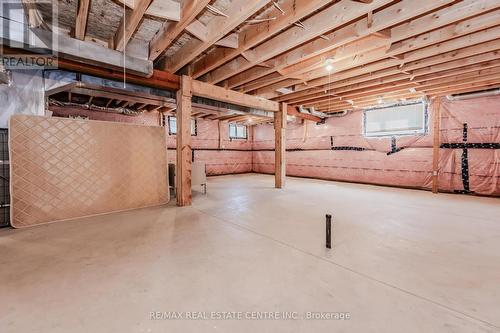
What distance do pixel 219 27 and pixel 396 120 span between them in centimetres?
589

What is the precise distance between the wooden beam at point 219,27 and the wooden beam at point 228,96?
621 millimetres

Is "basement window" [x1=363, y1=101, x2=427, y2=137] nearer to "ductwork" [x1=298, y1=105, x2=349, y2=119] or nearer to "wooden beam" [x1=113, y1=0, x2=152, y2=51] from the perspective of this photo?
"ductwork" [x1=298, y1=105, x2=349, y2=119]

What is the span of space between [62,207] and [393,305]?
13.1ft

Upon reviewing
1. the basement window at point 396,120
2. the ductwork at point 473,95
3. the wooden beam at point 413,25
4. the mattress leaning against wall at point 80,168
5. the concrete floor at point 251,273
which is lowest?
the concrete floor at point 251,273

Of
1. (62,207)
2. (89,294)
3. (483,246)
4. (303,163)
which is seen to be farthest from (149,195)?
(303,163)

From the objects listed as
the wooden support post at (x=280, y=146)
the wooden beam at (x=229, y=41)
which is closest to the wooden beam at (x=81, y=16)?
the wooden beam at (x=229, y=41)

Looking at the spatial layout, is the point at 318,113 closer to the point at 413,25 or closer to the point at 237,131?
the point at 237,131

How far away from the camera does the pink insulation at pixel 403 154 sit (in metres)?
4.98

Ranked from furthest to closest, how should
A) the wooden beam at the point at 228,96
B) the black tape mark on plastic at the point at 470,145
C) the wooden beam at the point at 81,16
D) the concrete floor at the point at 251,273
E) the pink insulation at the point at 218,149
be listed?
the pink insulation at the point at 218,149
the black tape mark on plastic at the point at 470,145
the wooden beam at the point at 228,96
the wooden beam at the point at 81,16
the concrete floor at the point at 251,273

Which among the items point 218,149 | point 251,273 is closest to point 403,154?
point 251,273

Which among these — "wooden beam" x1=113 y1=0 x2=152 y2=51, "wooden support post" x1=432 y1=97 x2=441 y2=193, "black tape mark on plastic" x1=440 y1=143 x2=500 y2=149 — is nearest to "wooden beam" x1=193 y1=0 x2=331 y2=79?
"wooden beam" x1=113 y1=0 x2=152 y2=51

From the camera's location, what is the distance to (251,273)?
173 centimetres

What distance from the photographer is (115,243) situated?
2.33 meters

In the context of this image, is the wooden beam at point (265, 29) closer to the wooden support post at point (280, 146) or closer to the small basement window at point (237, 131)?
the wooden support post at point (280, 146)
